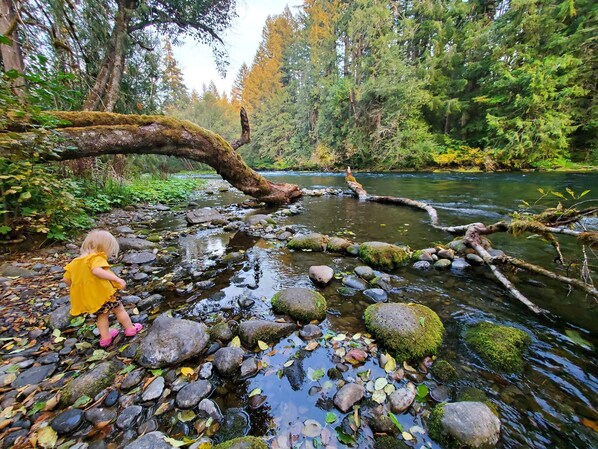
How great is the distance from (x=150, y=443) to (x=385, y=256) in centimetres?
344

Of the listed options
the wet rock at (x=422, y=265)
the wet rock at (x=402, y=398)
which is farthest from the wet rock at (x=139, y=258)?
the wet rock at (x=422, y=265)

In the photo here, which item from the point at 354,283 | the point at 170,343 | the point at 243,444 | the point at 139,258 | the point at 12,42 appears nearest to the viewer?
the point at 243,444

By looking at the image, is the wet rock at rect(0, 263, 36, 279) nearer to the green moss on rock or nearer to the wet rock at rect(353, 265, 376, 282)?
the wet rock at rect(353, 265, 376, 282)

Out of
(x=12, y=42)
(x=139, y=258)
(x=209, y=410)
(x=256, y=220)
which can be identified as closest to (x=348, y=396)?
(x=209, y=410)

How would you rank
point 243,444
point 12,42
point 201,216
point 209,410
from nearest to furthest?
point 243,444 < point 209,410 < point 12,42 < point 201,216

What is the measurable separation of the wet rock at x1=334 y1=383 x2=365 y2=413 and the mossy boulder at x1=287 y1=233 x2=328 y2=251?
9.69ft

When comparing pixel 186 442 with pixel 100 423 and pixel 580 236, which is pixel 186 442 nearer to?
pixel 100 423

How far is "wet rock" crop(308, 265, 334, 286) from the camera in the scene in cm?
335

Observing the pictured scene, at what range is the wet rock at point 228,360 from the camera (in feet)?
6.36

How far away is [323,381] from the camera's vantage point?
6.16ft

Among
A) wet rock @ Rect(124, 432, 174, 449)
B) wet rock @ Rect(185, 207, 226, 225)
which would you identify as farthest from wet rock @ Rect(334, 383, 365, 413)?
wet rock @ Rect(185, 207, 226, 225)

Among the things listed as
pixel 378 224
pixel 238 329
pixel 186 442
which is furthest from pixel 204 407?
pixel 378 224

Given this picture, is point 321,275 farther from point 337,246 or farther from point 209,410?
point 209,410

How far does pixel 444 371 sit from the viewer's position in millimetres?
1938
